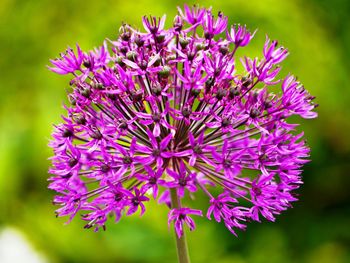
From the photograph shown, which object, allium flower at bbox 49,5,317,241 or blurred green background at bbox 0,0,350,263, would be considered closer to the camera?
allium flower at bbox 49,5,317,241

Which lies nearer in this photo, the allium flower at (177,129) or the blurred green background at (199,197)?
the allium flower at (177,129)

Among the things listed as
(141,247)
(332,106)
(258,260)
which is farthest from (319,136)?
(141,247)

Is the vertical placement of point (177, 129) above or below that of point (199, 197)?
below

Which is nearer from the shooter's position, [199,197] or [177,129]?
[177,129]

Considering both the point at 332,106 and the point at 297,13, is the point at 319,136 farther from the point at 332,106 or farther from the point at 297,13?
the point at 297,13
